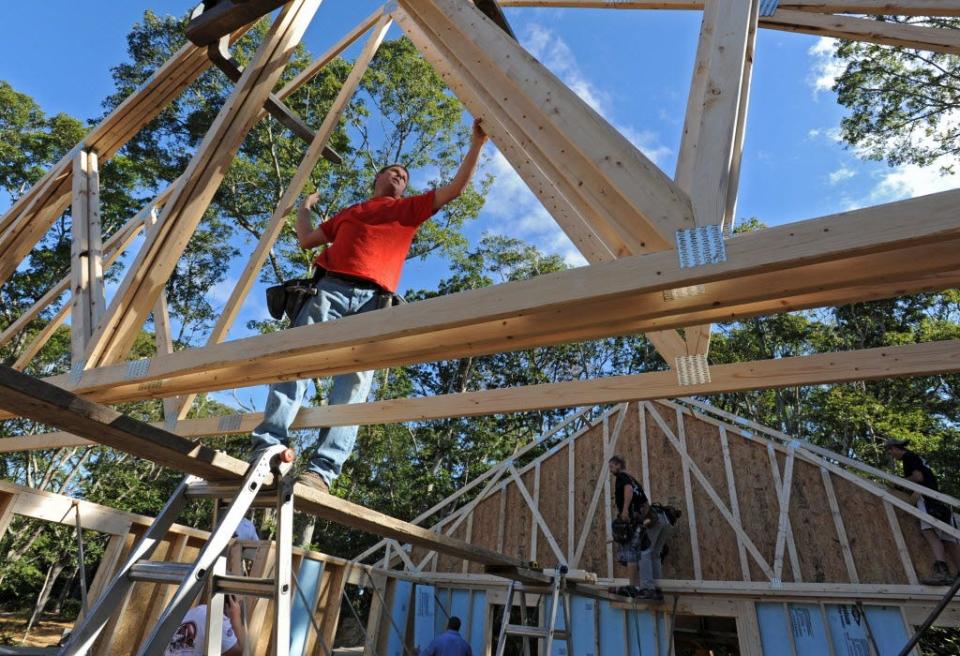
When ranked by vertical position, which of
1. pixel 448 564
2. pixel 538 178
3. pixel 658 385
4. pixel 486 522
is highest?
pixel 538 178

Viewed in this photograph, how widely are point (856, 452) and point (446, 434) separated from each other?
12679 millimetres

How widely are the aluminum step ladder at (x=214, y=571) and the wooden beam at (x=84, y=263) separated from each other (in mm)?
1192

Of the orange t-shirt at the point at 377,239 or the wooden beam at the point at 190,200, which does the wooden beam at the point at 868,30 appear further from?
the wooden beam at the point at 190,200

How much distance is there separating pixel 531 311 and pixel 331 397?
1871 millimetres

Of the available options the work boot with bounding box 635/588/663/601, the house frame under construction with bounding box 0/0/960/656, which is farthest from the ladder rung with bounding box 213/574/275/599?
the work boot with bounding box 635/588/663/601

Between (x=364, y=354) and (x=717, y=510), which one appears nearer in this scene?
(x=364, y=354)

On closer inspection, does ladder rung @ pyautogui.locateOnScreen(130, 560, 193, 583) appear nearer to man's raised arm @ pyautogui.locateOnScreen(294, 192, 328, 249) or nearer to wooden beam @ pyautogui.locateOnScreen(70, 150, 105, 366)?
wooden beam @ pyautogui.locateOnScreen(70, 150, 105, 366)

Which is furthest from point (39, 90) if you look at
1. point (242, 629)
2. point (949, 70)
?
point (949, 70)

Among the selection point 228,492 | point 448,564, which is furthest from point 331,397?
point 448,564

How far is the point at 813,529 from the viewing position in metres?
7.68

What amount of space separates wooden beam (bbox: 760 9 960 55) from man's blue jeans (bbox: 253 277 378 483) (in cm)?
315

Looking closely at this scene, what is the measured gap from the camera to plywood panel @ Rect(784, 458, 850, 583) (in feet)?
24.1

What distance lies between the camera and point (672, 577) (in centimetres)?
807

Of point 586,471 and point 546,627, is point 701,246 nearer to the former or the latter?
point 546,627
